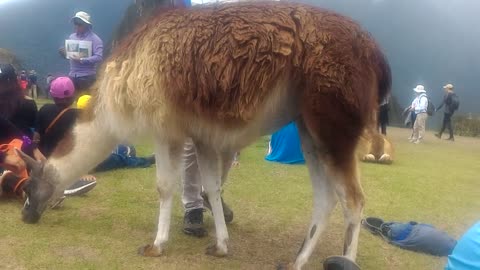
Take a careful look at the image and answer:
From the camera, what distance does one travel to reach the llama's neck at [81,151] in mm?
4363

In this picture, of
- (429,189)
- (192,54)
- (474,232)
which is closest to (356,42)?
(192,54)

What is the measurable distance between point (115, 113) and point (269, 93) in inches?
46.4

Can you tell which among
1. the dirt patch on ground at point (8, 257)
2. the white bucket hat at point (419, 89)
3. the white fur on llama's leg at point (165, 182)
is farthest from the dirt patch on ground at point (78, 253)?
the white bucket hat at point (419, 89)

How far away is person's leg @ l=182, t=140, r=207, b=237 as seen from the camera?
4.84 m

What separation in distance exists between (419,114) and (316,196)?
13575 millimetres

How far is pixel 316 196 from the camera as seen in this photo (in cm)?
414

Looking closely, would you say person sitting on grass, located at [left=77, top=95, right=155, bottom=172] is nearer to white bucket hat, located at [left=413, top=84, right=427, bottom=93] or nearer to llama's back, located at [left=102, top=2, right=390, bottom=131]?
llama's back, located at [left=102, top=2, right=390, bottom=131]

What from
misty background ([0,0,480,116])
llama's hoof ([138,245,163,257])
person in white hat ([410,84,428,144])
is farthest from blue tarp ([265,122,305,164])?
person in white hat ([410,84,428,144])

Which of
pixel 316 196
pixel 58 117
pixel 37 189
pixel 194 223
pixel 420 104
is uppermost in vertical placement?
pixel 316 196

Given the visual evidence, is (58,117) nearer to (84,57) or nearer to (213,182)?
(84,57)

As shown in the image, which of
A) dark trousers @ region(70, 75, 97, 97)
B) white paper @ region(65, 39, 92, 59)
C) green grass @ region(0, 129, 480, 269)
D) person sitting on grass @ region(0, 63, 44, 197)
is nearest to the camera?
green grass @ region(0, 129, 480, 269)

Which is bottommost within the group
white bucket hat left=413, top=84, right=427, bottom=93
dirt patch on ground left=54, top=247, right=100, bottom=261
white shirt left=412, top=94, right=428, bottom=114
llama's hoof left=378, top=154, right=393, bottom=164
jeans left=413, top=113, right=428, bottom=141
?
jeans left=413, top=113, right=428, bottom=141

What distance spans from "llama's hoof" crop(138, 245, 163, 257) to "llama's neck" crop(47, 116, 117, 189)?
858 millimetres

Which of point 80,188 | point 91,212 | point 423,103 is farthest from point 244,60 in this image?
point 423,103
